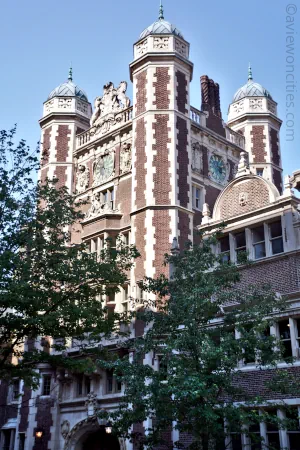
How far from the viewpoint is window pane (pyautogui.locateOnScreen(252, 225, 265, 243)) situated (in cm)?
1971

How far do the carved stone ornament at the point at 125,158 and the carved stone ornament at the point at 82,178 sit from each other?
9.62 feet

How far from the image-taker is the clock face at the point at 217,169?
3056cm

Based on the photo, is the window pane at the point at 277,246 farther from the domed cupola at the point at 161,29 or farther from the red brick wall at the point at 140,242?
the domed cupola at the point at 161,29

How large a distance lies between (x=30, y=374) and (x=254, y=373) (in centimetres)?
697

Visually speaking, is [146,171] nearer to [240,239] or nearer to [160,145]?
[160,145]

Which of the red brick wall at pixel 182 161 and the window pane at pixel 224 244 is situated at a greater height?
the red brick wall at pixel 182 161

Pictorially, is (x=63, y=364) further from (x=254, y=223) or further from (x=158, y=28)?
(x=158, y=28)

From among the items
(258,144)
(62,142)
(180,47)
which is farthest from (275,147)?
(62,142)

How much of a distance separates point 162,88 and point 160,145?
11.0 feet

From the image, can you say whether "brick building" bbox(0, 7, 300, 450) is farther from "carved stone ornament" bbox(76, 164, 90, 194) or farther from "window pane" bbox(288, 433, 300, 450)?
"window pane" bbox(288, 433, 300, 450)

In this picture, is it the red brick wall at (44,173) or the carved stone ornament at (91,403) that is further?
the red brick wall at (44,173)

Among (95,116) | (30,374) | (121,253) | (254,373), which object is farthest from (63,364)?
(95,116)

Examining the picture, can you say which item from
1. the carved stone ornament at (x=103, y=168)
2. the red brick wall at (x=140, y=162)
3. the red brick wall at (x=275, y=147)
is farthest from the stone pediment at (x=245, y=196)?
the red brick wall at (x=275, y=147)

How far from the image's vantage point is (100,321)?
61.1 ft
